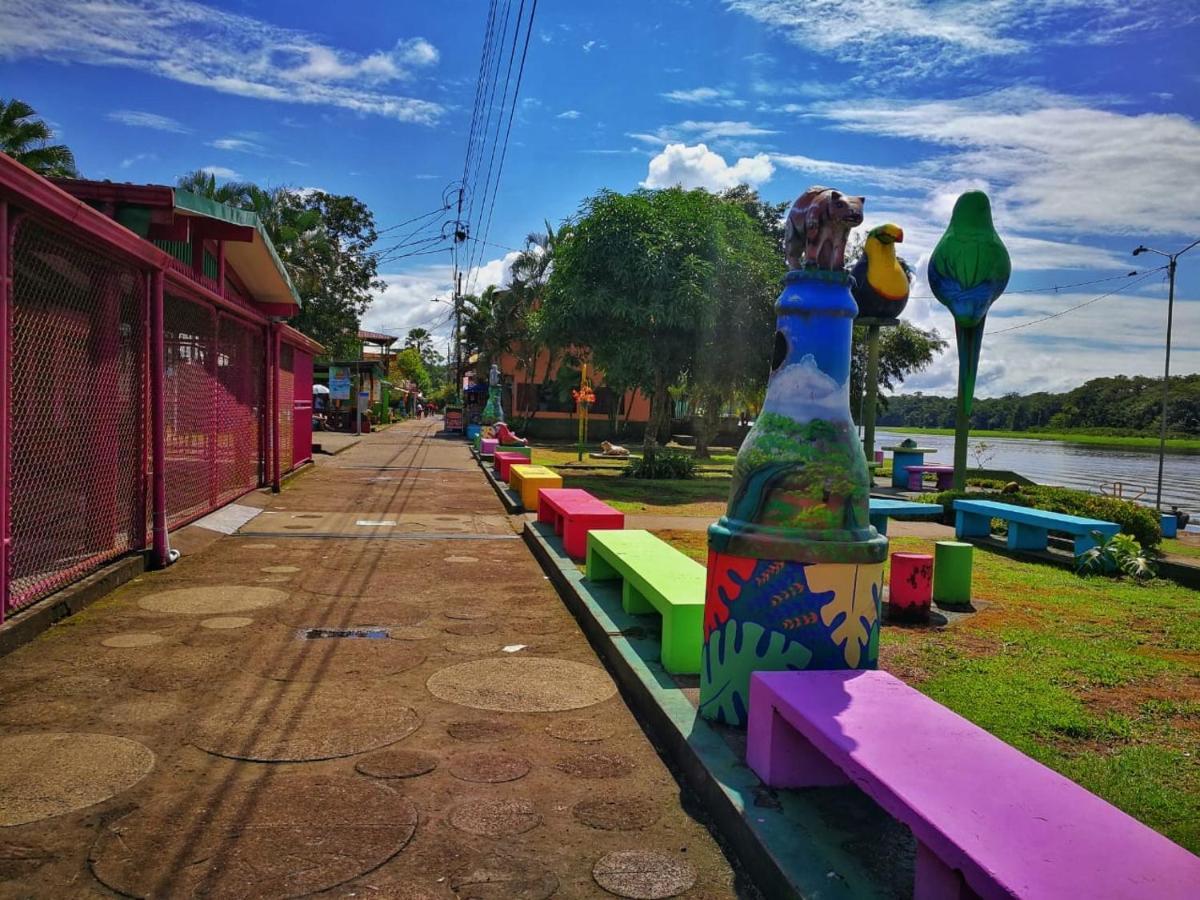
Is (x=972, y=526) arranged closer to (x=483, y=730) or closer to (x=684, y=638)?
(x=684, y=638)

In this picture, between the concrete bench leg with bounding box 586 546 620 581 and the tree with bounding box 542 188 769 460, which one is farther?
the tree with bounding box 542 188 769 460

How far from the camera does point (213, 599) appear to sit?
6473mm

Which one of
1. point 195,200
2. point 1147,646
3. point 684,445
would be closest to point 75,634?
point 195,200

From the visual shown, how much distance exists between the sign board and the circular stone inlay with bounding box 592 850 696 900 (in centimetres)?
3551

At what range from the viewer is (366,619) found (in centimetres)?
610

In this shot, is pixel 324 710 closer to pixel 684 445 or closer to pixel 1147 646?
pixel 1147 646

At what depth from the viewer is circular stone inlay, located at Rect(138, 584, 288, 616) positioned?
615cm

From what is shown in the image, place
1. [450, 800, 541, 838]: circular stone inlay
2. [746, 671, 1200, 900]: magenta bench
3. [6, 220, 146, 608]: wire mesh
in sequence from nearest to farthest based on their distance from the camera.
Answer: [746, 671, 1200, 900]: magenta bench → [450, 800, 541, 838]: circular stone inlay → [6, 220, 146, 608]: wire mesh

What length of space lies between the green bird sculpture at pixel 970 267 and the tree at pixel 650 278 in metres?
8.16

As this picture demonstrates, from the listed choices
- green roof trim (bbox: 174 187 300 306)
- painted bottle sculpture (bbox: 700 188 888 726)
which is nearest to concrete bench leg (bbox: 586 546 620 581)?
painted bottle sculpture (bbox: 700 188 888 726)

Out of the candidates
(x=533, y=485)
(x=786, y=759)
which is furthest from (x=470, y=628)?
(x=533, y=485)

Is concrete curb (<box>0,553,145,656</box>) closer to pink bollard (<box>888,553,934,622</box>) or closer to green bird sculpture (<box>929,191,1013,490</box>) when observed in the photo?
pink bollard (<box>888,553,934,622</box>)

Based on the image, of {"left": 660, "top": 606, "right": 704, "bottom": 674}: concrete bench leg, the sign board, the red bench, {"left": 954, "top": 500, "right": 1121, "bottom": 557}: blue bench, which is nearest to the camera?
{"left": 660, "top": 606, "right": 704, "bottom": 674}: concrete bench leg

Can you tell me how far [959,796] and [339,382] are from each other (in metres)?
36.6
